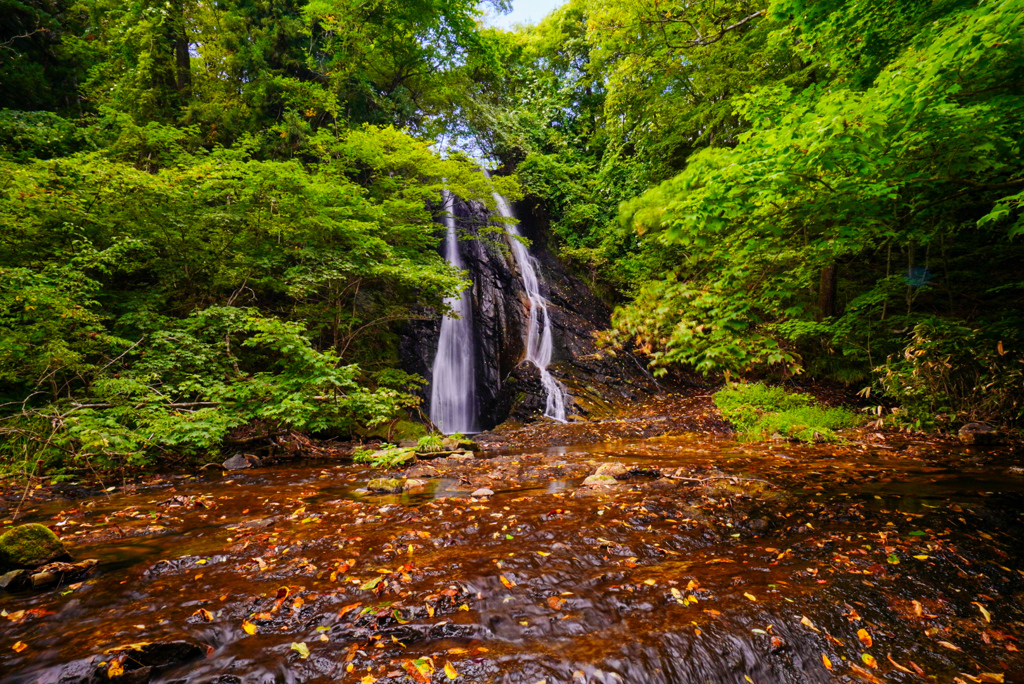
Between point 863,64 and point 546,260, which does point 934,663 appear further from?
point 546,260

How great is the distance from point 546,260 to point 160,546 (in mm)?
17561

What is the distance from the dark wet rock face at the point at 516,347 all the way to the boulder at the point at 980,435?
7.48 metres

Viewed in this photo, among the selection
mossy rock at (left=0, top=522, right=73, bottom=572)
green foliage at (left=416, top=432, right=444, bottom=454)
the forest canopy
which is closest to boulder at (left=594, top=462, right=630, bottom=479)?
the forest canopy

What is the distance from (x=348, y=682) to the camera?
6.74 feet

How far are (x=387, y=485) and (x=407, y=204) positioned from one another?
726 centimetres

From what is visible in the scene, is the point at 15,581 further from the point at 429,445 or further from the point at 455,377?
the point at 455,377

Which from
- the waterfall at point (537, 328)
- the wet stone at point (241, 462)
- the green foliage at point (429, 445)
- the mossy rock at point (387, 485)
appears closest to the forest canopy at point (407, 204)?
the wet stone at point (241, 462)

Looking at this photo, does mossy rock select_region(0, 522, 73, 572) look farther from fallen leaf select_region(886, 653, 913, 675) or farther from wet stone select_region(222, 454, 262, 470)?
fallen leaf select_region(886, 653, 913, 675)

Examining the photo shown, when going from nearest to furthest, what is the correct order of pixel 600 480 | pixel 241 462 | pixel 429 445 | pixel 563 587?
pixel 563 587
pixel 600 480
pixel 241 462
pixel 429 445

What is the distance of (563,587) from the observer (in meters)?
2.88

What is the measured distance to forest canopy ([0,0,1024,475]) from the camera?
324 cm

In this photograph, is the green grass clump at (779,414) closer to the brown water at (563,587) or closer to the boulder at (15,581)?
the brown water at (563,587)

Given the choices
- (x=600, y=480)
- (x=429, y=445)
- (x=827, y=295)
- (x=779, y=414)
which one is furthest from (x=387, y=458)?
(x=827, y=295)

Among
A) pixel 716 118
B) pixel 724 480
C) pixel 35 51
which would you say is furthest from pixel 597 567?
pixel 35 51
